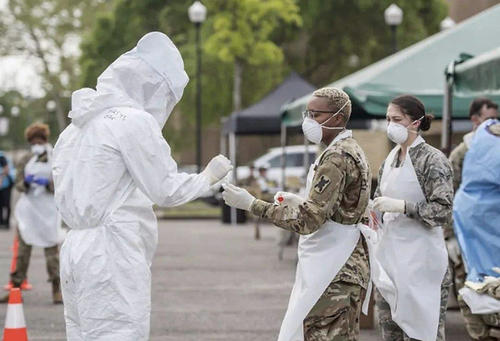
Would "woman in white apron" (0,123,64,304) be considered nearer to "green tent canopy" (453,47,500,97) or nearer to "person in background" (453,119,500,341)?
"green tent canopy" (453,47,500,97)

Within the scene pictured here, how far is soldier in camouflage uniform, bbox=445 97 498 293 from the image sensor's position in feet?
30.4

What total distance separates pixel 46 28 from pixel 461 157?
54025 mm

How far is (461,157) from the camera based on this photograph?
10094mm

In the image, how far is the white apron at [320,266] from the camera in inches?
232

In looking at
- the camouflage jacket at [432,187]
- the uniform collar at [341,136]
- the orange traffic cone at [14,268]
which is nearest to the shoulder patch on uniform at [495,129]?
the camouflage jacket at [432,187]

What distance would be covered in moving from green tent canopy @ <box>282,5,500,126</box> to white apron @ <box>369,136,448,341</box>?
210 inches

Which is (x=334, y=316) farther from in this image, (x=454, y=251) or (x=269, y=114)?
(x=269, y=114)

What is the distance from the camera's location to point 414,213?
7121 mm

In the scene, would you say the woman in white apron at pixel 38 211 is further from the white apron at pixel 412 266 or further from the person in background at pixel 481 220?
the white apron at pixel 412 266

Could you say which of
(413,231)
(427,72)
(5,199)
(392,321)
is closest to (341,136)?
(413,231)

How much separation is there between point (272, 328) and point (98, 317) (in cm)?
520

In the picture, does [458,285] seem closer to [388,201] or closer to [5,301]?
[388,201]

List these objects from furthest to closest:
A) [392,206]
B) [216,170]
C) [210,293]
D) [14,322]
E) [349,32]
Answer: [349,32], [210,293], [14,322], [392,206], [216,170]

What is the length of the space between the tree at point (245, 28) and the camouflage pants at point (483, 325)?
29.3 meters
